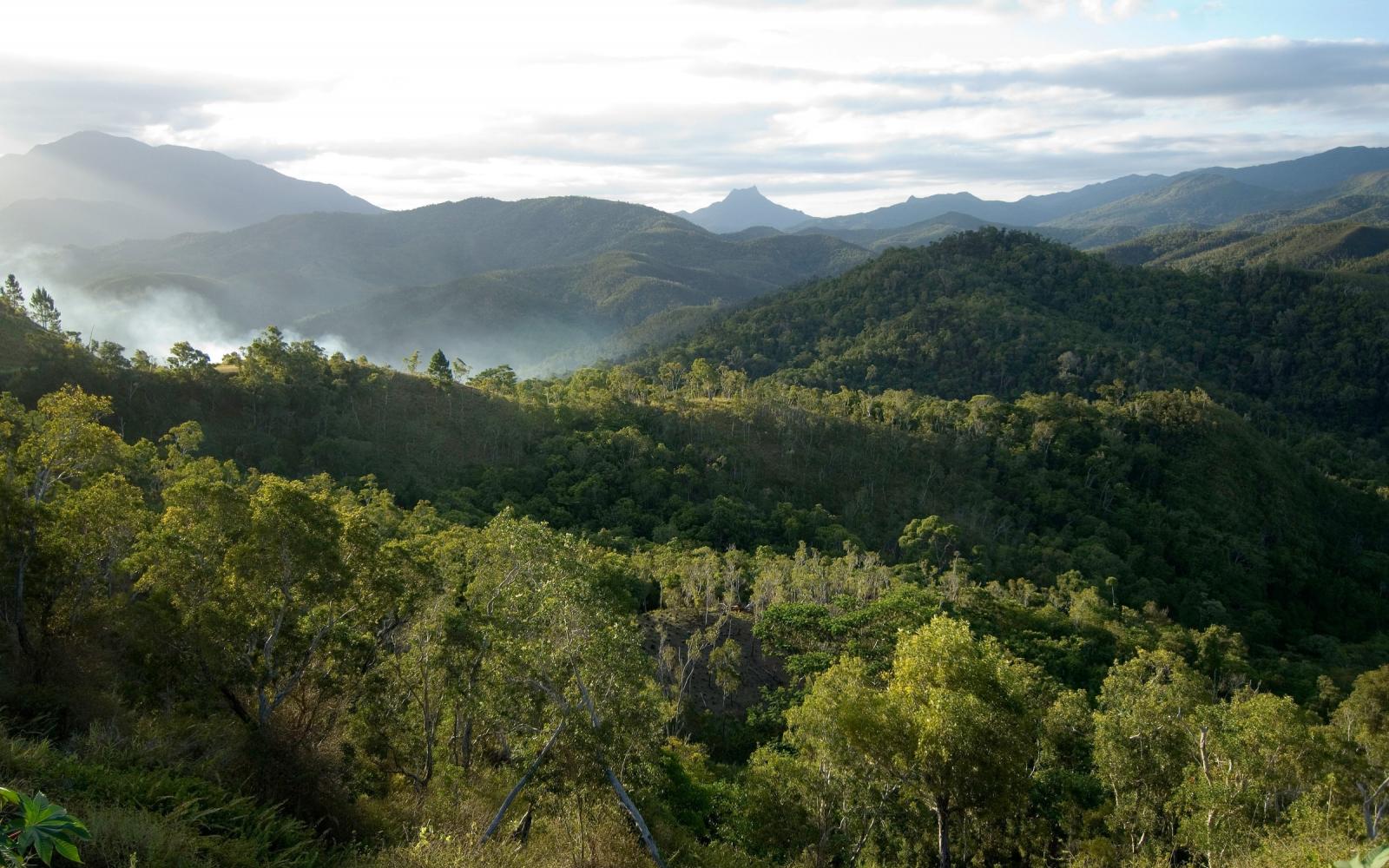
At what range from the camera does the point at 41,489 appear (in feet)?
55.0

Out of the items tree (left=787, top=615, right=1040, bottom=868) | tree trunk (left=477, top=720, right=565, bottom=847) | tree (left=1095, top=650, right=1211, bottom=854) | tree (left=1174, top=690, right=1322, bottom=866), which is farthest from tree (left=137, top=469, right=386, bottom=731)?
tree (left=1174, top=690, right=1322, bottom=866)

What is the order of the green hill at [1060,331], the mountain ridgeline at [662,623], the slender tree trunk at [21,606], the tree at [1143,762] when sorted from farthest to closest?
the green hill at [1060,331]
the tree at [1143,762]
the slender tree trunk at [21,606]
the mountain ridgeline at [662,623]

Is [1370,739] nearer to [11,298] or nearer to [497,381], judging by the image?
[497,381]

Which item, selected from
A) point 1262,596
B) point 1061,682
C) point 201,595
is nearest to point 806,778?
point 201,595

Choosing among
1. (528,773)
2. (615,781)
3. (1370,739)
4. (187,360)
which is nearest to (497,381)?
(187,360)

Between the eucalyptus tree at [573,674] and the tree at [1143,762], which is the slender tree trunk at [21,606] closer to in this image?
the eucalyptus tree at [573,674]

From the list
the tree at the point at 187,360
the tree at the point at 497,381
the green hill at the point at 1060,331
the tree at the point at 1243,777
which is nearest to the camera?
the tree at the point at 1243,777

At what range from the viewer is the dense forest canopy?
12914 millimetres

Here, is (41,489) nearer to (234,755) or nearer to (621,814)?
(234,755)

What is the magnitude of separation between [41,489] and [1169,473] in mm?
86491

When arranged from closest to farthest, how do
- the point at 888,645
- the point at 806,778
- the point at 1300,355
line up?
1. the point at 806,778
2. the point at 888,645
3. the point at 1300,355

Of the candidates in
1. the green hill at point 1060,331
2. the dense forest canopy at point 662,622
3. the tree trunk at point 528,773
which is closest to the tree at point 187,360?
the dense forest canopy at point 662,622

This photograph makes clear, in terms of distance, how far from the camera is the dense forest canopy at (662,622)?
12914 mm

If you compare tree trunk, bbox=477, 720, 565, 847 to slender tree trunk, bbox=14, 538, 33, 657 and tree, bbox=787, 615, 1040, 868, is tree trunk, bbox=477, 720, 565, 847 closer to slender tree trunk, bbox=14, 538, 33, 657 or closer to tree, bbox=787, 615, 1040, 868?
tree, bbox=787, 615, 1040, 868
